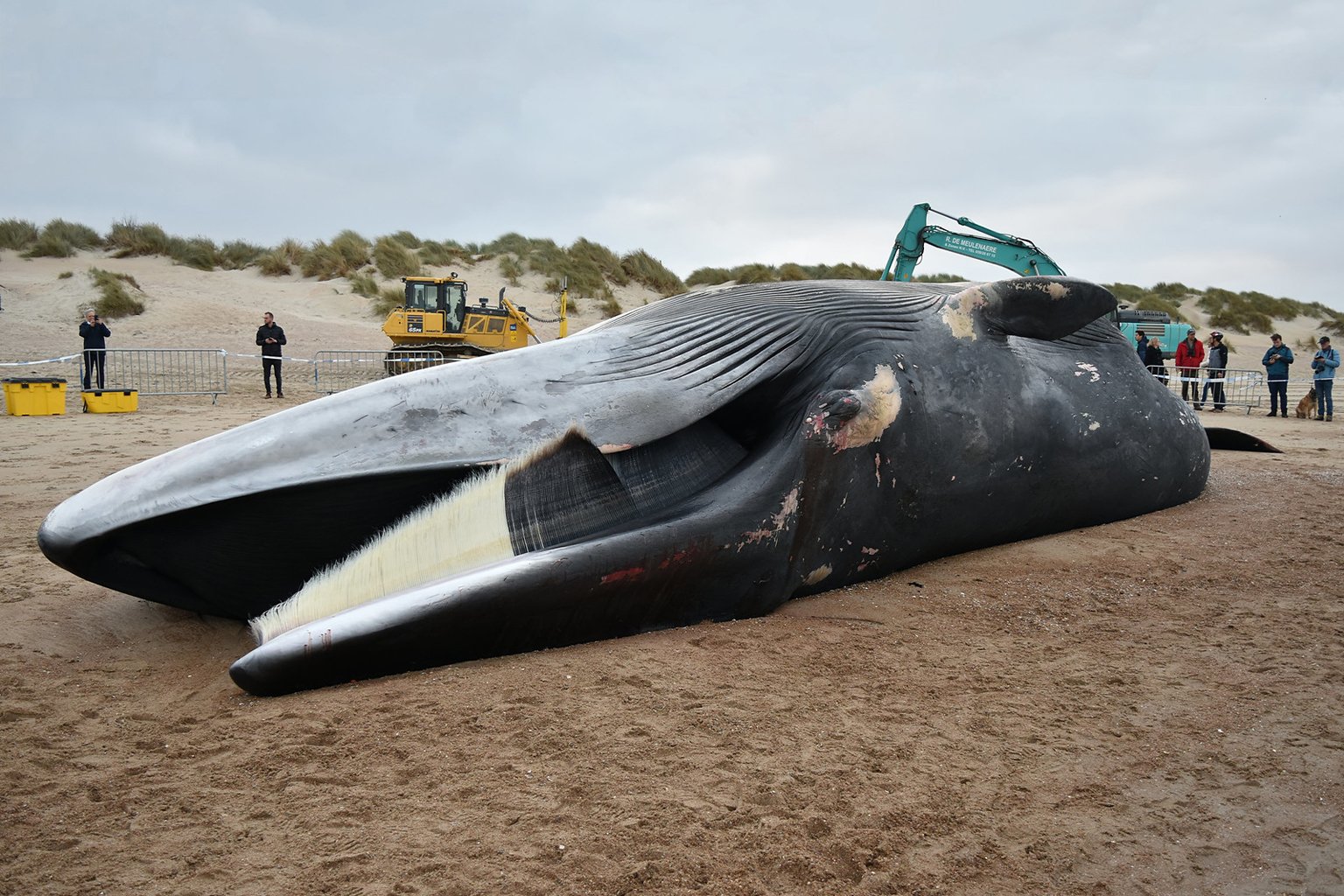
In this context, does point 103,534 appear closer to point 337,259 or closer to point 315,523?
point 315,523

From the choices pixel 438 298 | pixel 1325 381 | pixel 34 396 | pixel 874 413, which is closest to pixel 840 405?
pixel 874 413

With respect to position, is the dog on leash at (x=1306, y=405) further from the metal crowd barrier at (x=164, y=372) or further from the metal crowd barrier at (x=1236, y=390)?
the metal crowd barrier at (x=164, y=372)

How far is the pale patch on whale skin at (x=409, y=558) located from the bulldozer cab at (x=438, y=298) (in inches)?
811

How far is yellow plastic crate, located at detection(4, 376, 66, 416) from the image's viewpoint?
13164 mm

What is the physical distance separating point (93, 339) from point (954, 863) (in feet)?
63.5

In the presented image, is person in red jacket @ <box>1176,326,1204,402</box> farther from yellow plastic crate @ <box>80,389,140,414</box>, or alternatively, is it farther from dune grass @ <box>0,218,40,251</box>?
dune grass @ <box>0,218,40,251</box>

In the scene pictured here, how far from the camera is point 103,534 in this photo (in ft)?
10.5

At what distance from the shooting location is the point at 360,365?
24578mm

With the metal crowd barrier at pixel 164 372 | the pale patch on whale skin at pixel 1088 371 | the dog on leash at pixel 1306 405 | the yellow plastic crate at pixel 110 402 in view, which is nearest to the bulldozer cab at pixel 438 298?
the metal crowd barrier at pixel 164 372

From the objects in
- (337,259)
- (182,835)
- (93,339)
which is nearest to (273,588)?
(182,835)

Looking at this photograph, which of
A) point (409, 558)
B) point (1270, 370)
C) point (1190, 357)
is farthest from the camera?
point (1190, 357)

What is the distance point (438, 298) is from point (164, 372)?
6456 mm

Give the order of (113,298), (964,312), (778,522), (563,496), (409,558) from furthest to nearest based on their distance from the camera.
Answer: (113,298)
(964,312)
(778,522)
(563,496)
(409,558)

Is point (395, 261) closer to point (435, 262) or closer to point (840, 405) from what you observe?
point (435, 262)
